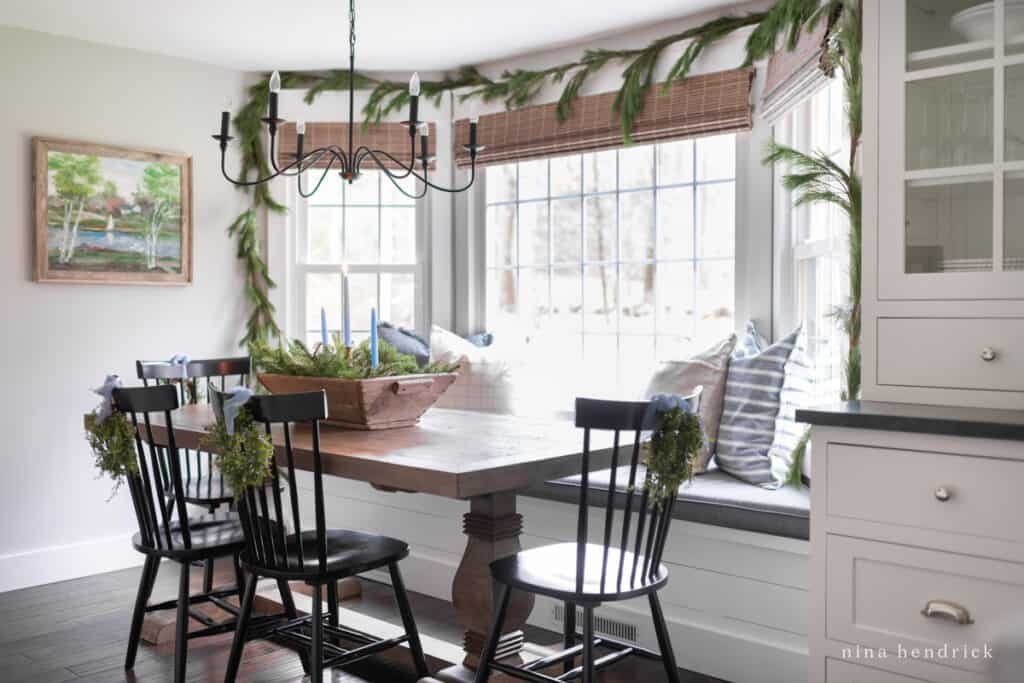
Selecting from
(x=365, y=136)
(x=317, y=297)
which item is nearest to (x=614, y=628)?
(x=317, y=297)

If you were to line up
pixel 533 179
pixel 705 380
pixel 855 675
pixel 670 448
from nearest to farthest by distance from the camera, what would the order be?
pixel 855 675 < pixel 670 448 < pixel 705 380 < pixel 533 179

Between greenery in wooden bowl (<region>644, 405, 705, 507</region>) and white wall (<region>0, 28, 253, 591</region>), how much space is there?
127 inches

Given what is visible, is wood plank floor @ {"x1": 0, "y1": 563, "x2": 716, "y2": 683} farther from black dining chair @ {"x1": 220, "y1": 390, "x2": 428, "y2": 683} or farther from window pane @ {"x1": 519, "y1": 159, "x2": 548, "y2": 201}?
window pane @ {"x1": 519, "y1": 159, "x2": 548, "y2": 201}

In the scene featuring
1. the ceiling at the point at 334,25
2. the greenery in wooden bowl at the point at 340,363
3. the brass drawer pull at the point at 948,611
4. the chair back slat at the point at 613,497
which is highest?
the ceiling at the point at 334,25

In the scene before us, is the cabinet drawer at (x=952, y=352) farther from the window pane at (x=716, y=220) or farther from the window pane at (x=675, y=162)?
the window pane at (x=675, y=162)

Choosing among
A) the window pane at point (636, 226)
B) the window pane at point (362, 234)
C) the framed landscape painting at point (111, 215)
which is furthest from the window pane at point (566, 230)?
the framed landscape painting at point (111, 215)

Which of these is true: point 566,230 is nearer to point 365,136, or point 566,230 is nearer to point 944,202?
point 365,136

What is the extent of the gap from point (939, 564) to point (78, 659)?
280cm

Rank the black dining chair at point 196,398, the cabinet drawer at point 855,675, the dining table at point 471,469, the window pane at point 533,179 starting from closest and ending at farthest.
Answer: the cabinet drawer at point 855,675, the dining table at point 471,469, the black dining chair at point 196,398, the window pane at point 533,179

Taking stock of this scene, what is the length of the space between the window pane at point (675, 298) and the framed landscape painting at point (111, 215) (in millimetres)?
2394

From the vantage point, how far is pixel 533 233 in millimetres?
4773

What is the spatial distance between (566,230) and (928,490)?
292 centimetres

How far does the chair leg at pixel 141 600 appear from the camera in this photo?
3.01m

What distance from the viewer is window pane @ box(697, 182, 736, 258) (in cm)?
406
